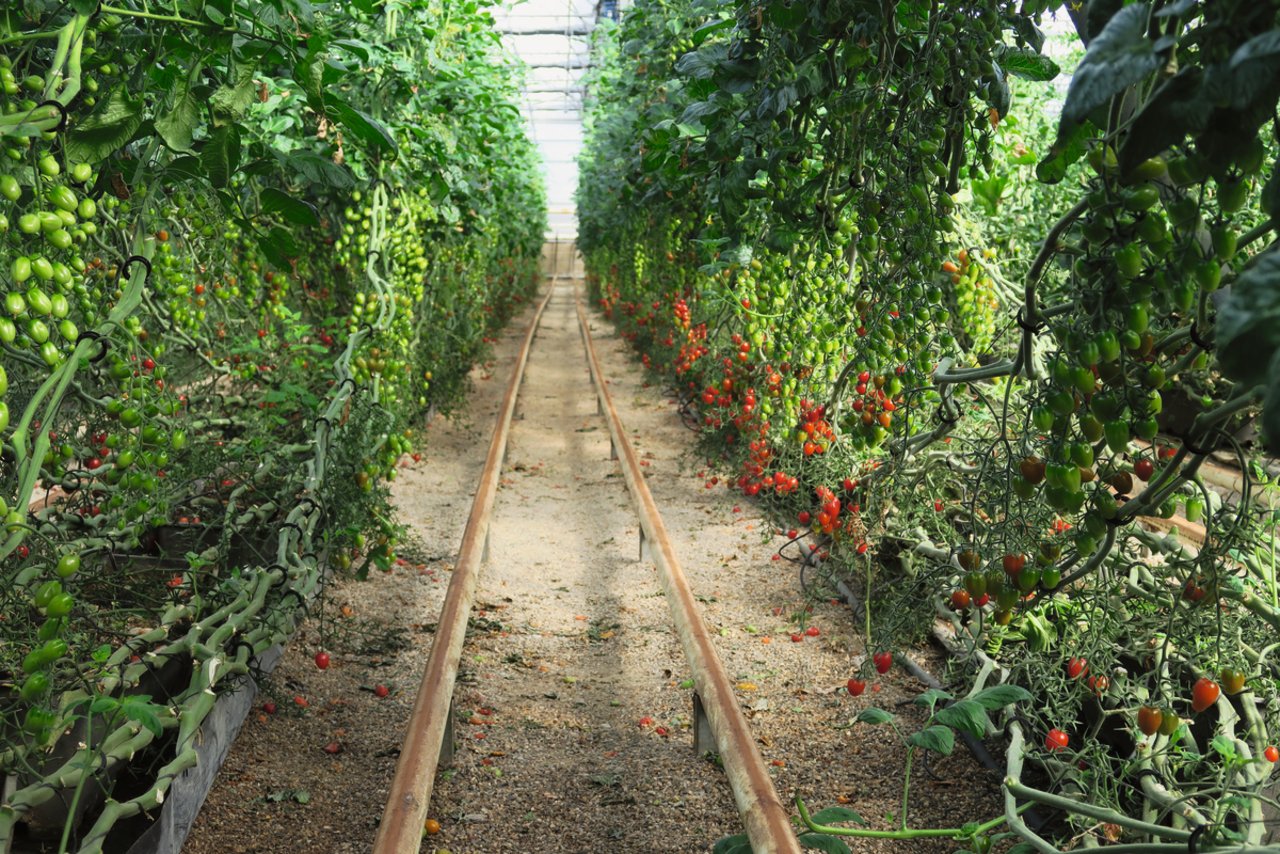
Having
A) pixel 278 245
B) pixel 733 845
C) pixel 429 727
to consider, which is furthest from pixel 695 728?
pixel 278 245

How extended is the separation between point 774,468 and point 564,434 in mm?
3348

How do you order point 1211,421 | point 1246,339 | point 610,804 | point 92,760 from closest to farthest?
point 1246,339 → point 1211,421 → point 92,760 → point 610,804

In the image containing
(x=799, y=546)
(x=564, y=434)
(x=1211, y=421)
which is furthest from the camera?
(x=564, y=434)

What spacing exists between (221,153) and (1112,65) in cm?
176

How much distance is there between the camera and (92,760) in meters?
2.16

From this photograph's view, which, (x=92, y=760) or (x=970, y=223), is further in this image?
(x=970, y=223)

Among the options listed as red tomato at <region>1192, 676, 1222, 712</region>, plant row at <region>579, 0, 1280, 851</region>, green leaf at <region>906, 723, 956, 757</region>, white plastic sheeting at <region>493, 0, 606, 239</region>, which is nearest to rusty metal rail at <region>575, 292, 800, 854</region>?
plant row at <region>579, 0, 1280, 851</region>

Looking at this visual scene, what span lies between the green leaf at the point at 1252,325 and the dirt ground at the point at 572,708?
217 centimetres

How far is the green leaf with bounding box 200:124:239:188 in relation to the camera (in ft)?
6.91

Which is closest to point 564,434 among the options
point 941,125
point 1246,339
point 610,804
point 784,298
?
point 784,298

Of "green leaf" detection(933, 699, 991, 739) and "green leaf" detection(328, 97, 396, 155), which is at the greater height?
"green leaf" detection(328, 97, 396, 155)

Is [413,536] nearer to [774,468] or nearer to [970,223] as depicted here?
[774,468]

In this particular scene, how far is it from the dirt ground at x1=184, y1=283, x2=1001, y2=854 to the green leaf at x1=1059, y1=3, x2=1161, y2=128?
7.09 feet

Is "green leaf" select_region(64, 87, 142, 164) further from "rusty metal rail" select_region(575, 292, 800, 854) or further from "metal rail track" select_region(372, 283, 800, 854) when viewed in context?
"rusty metal rail" select_region(575, 292, 800, 854)
